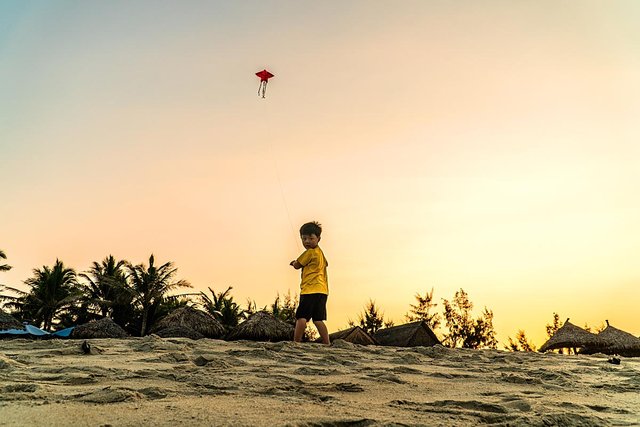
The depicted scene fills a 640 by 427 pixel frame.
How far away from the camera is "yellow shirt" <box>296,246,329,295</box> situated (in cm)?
638

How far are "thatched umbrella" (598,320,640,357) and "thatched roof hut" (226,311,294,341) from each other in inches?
494

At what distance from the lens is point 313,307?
6.30 m

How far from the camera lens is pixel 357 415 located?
1967 mm

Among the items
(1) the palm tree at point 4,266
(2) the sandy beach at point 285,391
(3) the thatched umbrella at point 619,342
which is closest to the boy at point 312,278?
(2) the sandy beach at point 285,391

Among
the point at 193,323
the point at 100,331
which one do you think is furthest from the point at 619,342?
the point at 100,331

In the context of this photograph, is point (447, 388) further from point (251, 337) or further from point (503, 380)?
→ point (251, 337)

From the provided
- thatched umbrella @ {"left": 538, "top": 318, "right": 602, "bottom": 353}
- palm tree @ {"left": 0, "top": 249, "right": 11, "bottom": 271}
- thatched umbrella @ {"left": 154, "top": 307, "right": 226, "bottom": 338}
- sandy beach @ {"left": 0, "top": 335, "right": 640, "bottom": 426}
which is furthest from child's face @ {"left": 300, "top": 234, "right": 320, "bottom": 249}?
palm tree @ {"left": 0, "top": 249, "right": 11, "bottom": 271}

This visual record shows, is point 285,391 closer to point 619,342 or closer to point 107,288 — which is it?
point 619,342

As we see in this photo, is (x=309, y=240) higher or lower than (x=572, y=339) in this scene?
higher

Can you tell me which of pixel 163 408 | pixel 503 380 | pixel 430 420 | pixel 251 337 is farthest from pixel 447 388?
pixel 251 337

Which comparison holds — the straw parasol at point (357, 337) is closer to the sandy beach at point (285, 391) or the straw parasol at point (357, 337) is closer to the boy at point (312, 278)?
the boy at point (312, 278)

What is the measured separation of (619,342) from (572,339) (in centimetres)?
167

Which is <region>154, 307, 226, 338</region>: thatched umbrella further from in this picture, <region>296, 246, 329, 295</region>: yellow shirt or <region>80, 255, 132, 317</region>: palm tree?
<region>296, 246, 329, 295</region>: yellow shirt

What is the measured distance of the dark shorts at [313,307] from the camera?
6242mm
